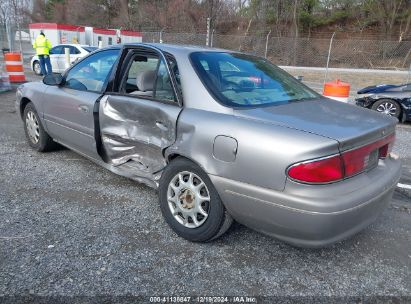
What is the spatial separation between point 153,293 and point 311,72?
74.7 feet

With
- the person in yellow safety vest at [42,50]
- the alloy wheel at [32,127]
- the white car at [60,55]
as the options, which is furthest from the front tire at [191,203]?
the white car at [60,55]

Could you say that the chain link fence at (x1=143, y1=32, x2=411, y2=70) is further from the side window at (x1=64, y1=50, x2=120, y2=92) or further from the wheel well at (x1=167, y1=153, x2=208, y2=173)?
the wheel well at (x1=167, y1=153, x2=208, y2=173)

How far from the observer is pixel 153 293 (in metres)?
2.42

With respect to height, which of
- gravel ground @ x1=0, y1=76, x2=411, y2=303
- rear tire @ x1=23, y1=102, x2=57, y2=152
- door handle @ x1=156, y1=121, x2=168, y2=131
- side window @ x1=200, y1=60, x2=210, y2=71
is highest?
side window @ x1=200, y1=60, x2=210, y2=71

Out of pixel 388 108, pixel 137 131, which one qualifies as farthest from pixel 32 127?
pixel 388 108

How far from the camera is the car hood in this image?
7.94 ft

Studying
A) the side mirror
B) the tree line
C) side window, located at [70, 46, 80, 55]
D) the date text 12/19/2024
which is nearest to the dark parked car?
the side mirror

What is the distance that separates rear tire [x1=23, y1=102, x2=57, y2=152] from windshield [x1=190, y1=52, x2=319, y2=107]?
9.15 ft

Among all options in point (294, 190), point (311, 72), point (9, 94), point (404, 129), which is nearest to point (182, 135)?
point (294, 190)

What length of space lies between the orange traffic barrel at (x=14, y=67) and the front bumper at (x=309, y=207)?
36.6 feet

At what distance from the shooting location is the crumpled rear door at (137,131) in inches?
122

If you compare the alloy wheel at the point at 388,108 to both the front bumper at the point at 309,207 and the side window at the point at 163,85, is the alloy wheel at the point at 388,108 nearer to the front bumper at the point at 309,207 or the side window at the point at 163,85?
the front bumper at the point at 309,207

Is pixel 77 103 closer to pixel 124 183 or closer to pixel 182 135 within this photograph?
pixel 124 183

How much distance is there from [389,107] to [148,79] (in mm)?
7004
